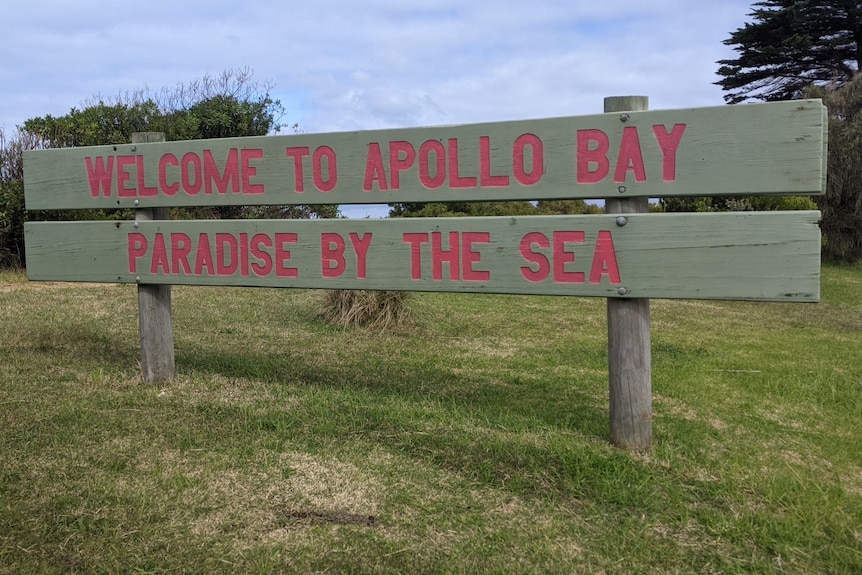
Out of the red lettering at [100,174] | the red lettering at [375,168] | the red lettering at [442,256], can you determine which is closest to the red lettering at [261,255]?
the red lettering at [375,168]

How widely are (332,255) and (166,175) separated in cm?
143

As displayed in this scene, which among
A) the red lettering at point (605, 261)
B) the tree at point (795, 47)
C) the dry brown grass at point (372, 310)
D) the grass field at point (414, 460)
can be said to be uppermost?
the tree at point (795, 47)

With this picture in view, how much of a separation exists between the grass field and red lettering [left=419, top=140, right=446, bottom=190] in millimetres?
1484

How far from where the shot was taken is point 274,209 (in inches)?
611

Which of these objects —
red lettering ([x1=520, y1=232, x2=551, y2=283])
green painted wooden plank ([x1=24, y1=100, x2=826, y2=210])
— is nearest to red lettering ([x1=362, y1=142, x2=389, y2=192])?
green painted wooden plank ([x1=24, y1=100, x2=826, y2=210])

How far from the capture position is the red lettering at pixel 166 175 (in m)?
4.87

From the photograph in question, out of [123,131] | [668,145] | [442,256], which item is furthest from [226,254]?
[123,131]

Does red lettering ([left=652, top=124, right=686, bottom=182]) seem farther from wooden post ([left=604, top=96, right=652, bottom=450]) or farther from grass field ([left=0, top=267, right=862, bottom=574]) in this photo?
grass field ([left=0, top=267, right=862, bottom=574])

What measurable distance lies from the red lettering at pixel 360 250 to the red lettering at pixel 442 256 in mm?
470

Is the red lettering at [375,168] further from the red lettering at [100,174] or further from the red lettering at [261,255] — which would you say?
the red lettering at [100,174]

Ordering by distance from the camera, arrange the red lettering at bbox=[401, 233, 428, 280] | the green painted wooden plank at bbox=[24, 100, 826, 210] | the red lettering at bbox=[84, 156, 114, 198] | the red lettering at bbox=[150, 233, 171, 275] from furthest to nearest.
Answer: the red lettering at bbox=[84, 156, 114, 198] → the red lettering at bbox=[150, 233, 171, 275] → the red lettering at bbox=[401, 233, 428, 280] → the green painted wooden plank at bbox=[24, 100, 826, 210]

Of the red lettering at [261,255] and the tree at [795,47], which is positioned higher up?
the tree at [795,47]

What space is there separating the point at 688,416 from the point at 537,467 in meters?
1.56

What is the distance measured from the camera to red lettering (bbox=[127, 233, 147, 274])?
5.01 metres
